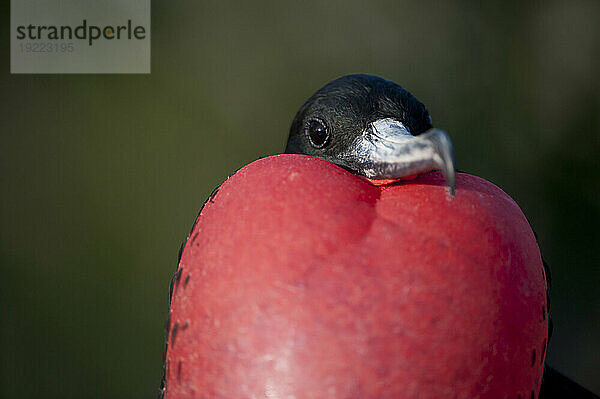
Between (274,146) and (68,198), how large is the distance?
45 centimetres

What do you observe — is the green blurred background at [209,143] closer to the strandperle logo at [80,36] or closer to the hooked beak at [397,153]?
the strandperle logo at [80,36]

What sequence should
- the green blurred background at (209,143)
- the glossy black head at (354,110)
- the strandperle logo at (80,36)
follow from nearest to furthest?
the glossy black head at (354,110) → the strandperle logo at (80,36) → the green blurred background at (209,143)

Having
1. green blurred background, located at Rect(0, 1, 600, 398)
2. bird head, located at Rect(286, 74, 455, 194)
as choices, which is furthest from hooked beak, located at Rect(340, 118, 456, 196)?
green blurred background, located at Rect(0, 1, 600, 398)

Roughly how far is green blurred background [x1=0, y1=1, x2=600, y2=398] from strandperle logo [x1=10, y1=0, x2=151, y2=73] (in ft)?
0.12

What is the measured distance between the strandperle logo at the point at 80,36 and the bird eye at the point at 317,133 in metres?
0.64

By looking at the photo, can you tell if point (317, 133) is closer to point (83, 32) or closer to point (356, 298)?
point (356, 298)

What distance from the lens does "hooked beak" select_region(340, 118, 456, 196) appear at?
1.16ft

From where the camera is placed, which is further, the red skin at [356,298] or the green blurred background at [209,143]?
the green blurred background at [209,143]

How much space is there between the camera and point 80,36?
1.00m

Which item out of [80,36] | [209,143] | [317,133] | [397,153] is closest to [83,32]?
[80,36]

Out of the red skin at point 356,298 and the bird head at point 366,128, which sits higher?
the bird head at point 366,128

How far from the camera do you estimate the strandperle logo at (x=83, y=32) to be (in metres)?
0.97

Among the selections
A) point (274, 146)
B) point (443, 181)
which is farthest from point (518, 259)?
point (274, 146)

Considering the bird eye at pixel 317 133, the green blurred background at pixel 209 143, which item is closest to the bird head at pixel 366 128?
the bird eye at pixel 317 133
